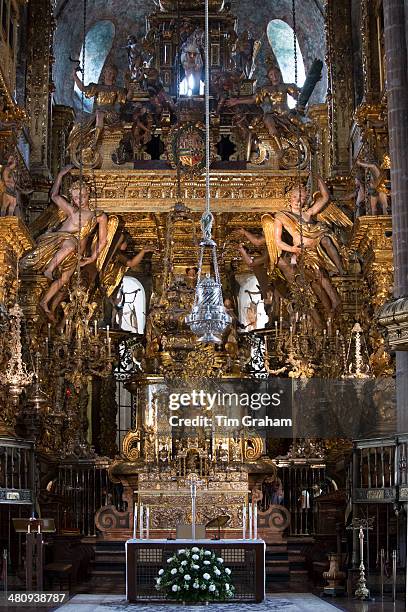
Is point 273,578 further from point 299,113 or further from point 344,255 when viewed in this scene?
point 299,113

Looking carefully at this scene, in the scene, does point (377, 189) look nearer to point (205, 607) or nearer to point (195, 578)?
point (195, 578)

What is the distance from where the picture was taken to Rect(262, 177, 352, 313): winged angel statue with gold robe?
20828mm

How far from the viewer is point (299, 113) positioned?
21.8 metres

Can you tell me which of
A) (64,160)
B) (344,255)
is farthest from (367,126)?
(64,160)

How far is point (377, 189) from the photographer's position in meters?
18.8

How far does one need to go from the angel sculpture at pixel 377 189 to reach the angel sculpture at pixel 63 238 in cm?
539

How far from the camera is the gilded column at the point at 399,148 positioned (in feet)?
48.3

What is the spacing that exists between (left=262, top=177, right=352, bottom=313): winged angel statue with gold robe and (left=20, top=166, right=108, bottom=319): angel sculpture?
11.8 ft

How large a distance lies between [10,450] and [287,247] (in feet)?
23.3

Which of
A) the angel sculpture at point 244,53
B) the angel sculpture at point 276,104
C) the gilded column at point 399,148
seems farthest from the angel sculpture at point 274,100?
the gilded column at point 399,148

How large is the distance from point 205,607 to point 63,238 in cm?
955

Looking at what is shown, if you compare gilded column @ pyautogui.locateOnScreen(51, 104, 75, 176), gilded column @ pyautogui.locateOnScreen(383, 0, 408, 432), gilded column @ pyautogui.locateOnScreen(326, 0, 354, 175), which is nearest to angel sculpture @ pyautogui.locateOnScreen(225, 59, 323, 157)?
gilded column @ pyautogui.locateOnScreen(326, 0, 354, 175)

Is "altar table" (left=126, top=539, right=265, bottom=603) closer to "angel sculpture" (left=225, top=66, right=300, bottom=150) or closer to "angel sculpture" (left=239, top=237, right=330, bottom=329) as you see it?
"angel sculpture" (left=239, top=237, right=330, bottom=329)

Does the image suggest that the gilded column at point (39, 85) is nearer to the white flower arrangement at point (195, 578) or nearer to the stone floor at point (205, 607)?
the stone floor at point (205, 607)
